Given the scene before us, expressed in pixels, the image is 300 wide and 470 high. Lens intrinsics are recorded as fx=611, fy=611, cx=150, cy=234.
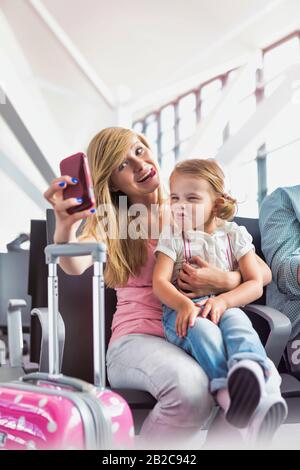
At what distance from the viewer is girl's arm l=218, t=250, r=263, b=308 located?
4.67 feet

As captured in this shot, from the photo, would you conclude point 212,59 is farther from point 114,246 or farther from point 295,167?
point 114,246

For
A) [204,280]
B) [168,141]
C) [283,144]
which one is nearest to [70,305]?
[204,280]

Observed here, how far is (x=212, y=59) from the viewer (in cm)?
785

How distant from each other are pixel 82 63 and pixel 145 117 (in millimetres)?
4794

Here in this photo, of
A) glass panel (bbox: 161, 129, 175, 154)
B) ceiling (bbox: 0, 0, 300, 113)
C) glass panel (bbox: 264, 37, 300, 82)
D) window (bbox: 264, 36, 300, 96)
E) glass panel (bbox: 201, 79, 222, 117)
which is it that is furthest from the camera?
glass panel (bbox: 161, 129, 175, 154)

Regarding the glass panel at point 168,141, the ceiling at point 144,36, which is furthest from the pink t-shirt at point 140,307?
the glass panel at point 168,141

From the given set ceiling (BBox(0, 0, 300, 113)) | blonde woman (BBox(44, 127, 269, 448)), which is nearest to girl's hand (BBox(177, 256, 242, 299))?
blonde woman (BBox(44, 127, 269, 448))

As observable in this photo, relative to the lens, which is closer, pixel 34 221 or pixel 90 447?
pixel 90 447

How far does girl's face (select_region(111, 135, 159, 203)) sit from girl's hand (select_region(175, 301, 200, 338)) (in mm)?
410

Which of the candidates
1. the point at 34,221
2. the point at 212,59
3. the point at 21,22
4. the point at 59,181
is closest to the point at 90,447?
the point at 59,181

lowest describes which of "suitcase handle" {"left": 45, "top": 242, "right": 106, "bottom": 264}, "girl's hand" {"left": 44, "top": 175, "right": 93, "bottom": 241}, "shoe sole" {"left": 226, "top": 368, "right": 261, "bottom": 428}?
"shoe sole" {"left": 226, "top": 368, "right": 261, "bottom": 428}

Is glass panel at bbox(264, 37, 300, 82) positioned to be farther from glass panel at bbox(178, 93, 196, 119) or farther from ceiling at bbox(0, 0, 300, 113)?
glass panel at bbox(178, 93, 196, 119)

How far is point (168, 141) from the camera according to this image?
1038 centimetres

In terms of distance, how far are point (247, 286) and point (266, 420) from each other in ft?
1.32
